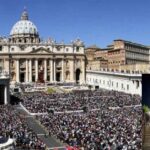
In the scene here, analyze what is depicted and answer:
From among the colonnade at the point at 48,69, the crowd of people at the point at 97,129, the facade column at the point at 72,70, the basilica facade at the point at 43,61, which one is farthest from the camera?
the facade column at the point at 72,70

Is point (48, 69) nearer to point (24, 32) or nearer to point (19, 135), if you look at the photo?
point (24, 32)

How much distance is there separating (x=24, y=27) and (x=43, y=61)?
34.4 meters

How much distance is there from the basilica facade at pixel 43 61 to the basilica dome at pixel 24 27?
27.6m

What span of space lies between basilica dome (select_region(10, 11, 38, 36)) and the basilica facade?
1086 inches

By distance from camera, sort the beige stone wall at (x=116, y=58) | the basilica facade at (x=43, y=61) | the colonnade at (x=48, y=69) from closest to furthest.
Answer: the basilica facade at (x=43, y=61) < the colonnade at (x=48, y=69) < the beige stone wall at (x=116, y=58)

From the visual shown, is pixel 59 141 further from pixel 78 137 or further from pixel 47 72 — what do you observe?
pixel 47 72

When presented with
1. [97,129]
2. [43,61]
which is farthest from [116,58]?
[97,129]

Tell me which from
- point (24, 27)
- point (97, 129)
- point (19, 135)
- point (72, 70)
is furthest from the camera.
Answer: point (24, 27)


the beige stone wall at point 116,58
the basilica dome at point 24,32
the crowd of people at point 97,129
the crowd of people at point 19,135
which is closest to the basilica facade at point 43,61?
the beige stone wall at point 116,58

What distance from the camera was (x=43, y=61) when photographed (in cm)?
11150

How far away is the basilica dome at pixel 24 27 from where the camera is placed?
140 m

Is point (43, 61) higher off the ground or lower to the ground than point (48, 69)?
higher

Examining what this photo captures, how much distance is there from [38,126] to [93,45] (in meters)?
124

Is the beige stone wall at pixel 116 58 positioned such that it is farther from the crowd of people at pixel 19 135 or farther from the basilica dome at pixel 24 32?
the crowd of people at pixel 19 135
